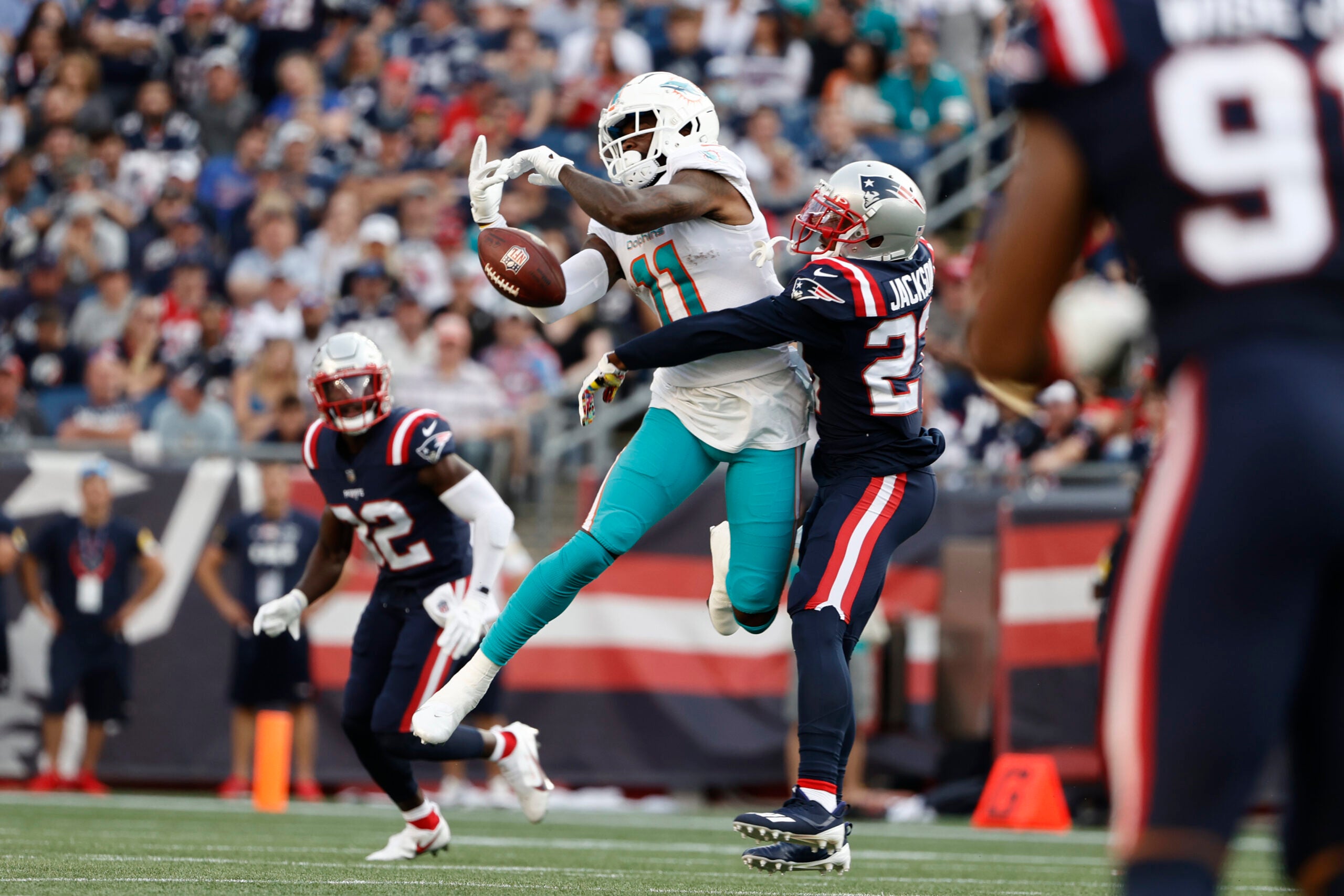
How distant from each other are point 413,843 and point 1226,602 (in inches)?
167

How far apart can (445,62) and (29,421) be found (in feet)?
14.0

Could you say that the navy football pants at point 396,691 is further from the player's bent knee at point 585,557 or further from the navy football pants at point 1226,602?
the navy football pants at point 1226,602

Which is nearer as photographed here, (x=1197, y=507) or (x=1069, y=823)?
(x=1197, y=507)

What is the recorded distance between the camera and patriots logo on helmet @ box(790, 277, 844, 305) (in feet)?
15.4

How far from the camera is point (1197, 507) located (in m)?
1.92

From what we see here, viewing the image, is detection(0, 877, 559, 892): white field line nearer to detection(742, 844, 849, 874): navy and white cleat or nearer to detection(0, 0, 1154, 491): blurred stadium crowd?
detection(742, 844, 849, 874): navy and white cleat

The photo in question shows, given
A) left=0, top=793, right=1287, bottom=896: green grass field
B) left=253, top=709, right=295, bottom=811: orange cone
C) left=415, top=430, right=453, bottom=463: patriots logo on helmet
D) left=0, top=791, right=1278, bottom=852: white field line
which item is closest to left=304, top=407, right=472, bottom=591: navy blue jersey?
left=415, top=430, right=453, bottom=463: patriots logo on helmet

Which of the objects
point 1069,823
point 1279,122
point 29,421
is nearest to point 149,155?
point 29,421

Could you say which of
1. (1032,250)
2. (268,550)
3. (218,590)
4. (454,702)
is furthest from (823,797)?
(218,590)

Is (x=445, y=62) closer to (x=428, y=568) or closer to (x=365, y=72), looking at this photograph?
(x=365, y=72)

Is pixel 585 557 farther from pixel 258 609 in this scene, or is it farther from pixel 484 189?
pixel 258 609

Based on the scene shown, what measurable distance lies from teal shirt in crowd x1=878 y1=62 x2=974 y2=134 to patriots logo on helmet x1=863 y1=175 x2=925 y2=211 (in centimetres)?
738

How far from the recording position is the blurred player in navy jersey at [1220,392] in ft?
6.16

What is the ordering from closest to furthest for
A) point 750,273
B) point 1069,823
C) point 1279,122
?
point 1279,122 < point 750,273 < point 1069,823
